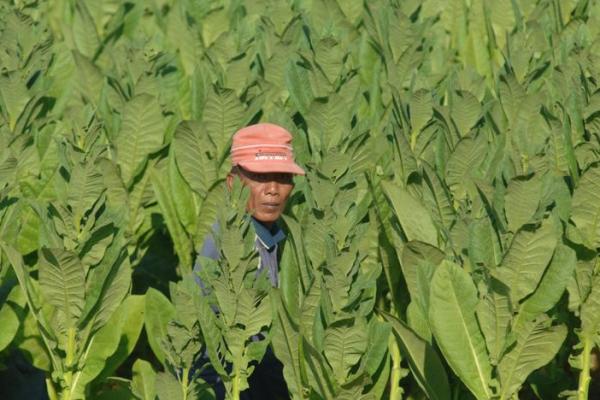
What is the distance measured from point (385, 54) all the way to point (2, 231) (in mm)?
1989

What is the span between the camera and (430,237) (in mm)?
3809

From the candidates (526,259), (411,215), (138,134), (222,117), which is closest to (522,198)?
(526,259)

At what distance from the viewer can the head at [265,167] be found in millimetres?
3844

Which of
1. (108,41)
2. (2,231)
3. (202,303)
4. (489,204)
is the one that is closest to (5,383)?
(2,231)

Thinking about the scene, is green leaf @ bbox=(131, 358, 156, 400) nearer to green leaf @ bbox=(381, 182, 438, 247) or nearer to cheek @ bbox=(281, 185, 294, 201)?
cheek @ bbox=(281, 185, 294, 201)

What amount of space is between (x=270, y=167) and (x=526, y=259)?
76 cm

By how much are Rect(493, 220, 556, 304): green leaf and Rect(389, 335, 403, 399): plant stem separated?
469 mm

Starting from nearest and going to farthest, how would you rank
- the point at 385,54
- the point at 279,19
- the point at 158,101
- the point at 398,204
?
the point at 398,204
the point at 158,101
the point at 385,54
the point at 279,19

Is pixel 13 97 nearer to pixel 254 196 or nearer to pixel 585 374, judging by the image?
pixel 254 196

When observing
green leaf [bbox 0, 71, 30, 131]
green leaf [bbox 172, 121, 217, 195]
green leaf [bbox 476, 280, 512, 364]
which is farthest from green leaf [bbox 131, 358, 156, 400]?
green leaf [bbox 0, 71, 30, 131]

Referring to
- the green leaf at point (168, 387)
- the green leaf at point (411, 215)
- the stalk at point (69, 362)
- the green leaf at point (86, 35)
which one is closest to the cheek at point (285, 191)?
the green leaf at point (411, 215)

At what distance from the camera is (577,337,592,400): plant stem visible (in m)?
3.76

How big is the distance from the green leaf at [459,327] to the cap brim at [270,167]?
0.60m

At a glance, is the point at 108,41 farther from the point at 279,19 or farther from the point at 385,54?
the point at 385,54
